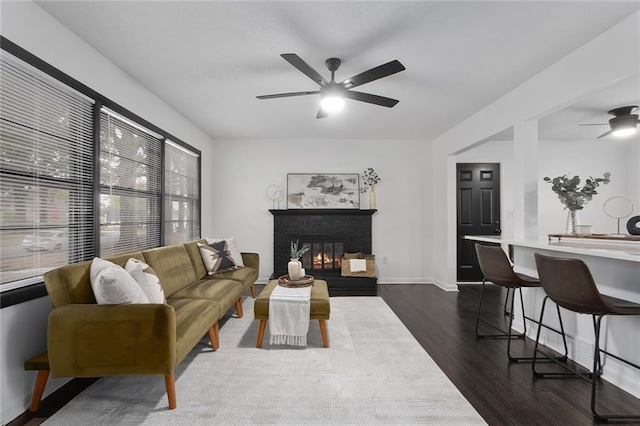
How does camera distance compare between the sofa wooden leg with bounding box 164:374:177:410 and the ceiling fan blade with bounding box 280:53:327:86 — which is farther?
the ceiling fan blade with bounding box 280:53:327:86

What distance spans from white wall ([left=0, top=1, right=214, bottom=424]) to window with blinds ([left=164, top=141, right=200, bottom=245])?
1.43 metres

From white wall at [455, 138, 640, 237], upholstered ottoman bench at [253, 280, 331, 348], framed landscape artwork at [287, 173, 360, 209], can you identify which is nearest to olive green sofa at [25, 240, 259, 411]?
upholstered ottoman bench at [253, 280, 331, 348]

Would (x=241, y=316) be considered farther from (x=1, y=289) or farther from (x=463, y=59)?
(x=463, y=59)

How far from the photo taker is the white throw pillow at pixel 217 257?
3965 millimetres

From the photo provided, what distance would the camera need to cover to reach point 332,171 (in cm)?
566

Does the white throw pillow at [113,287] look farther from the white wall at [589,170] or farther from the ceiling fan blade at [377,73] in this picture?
the white wall at [589,170]

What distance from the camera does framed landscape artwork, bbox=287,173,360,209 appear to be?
18.4ft

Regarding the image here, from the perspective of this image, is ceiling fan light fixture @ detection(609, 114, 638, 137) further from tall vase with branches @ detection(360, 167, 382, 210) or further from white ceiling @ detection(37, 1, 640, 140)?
tall vase with branches @ detection(360, 167, 382, 210)

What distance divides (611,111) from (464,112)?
1822 millimetres

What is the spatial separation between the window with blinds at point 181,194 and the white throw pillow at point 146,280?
5.75ft

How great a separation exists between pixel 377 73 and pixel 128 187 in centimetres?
264

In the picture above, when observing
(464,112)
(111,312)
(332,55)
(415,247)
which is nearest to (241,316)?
(111,312)

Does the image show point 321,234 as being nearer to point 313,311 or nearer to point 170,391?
point 313,311

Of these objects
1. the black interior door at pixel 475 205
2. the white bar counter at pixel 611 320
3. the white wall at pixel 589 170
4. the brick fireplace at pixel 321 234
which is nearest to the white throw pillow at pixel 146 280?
the white bar counter at pixel 611 320
